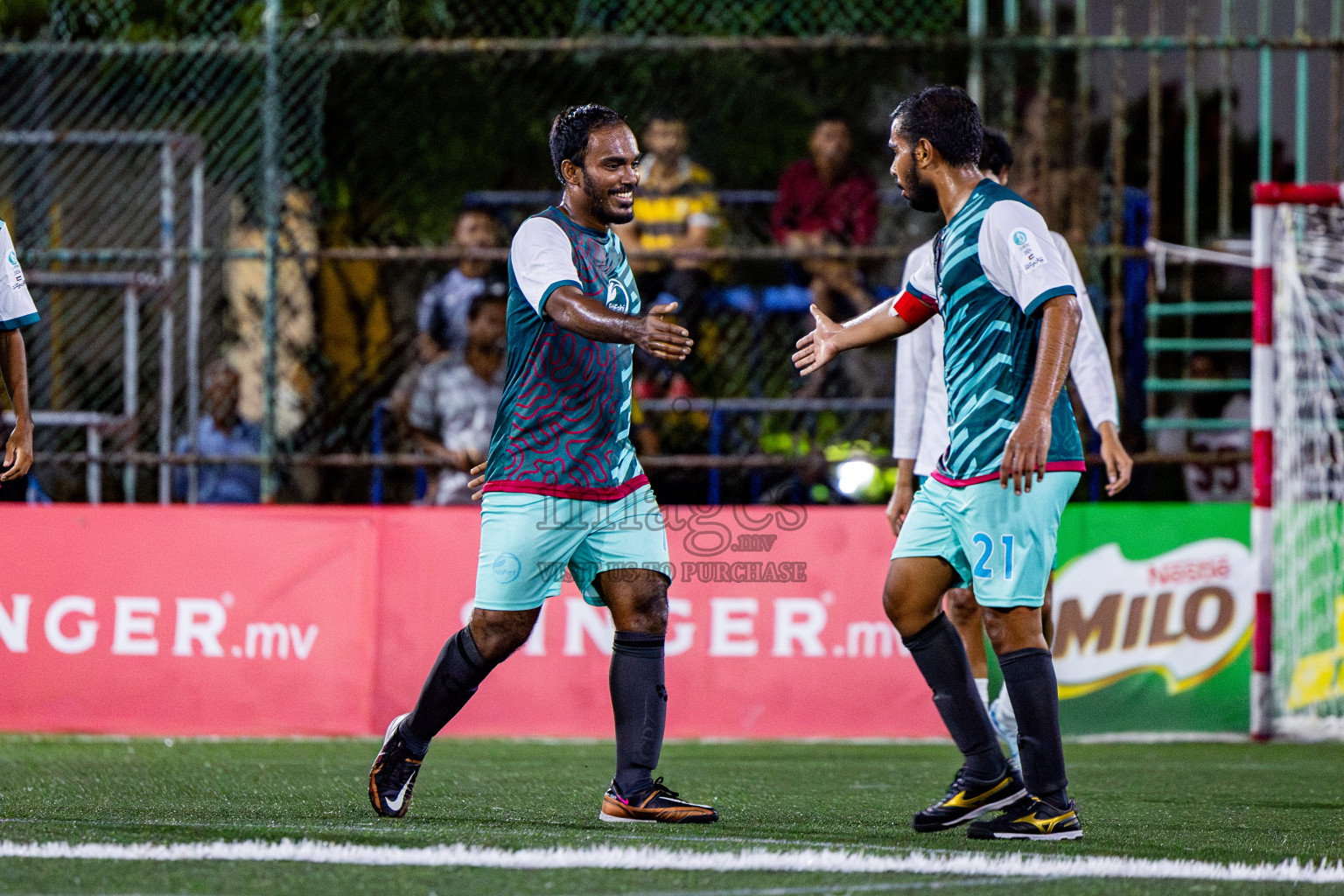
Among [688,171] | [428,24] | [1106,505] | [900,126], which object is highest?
[428,24]

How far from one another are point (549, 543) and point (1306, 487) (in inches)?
212

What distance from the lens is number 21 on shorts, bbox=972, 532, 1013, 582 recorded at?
4379mm

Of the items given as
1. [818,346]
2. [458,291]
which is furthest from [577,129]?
[458,291]

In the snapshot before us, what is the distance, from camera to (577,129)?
15.8 ft

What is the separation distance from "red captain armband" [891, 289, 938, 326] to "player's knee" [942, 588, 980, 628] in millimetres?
1483

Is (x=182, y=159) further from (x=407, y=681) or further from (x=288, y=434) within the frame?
(x=407, y=681)

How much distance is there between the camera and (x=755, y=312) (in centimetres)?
969

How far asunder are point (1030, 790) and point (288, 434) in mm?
5917

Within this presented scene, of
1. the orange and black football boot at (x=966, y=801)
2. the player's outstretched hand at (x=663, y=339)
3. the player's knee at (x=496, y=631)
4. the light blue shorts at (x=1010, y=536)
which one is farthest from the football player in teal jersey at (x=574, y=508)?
the light blue shorts at (x=1010, y=536)

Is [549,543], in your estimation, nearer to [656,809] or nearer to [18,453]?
[656,809]

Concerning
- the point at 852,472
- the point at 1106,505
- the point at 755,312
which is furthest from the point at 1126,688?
the point at 755,312

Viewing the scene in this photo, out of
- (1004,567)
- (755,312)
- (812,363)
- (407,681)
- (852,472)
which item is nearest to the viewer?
(1004,567)

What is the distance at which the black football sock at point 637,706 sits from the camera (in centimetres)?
473

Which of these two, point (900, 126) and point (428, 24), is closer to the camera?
point (900, 126)
